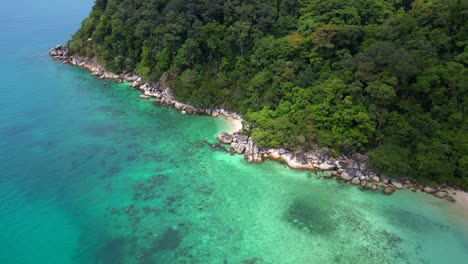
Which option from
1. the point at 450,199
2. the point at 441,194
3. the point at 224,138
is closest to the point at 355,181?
the point at 441,194

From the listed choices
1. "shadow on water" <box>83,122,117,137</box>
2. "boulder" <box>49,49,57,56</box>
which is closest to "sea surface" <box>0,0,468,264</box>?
"shadow on water" <box>83,122,117,137</box>

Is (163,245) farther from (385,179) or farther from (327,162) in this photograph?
(385,179)

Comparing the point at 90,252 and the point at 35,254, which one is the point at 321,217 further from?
the point at 35,254

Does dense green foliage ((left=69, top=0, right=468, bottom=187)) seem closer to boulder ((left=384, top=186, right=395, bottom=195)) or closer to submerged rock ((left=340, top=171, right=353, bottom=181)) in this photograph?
boulder ((left=384, top=186, right=395, bottom=195))

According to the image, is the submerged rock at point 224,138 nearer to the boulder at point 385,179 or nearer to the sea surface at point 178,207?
the sea surface at point 178,207

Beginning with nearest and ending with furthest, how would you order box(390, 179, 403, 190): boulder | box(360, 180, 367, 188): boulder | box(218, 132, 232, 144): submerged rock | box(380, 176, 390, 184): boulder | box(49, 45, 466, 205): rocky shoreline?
box(49, 45, 466, 205): rocky shoreline → box(390, 179, 403, 190): boulder → box(360, 180, 367, 188): boulder → box(380, 176, 390, 184): boulder → box(218, 132, 232, 144): submerged rock

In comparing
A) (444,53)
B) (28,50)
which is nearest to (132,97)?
(28,50)

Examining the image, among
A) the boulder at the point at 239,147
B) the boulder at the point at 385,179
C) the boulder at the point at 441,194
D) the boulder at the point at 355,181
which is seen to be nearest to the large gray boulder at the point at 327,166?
the boulder at the point at 355,181
